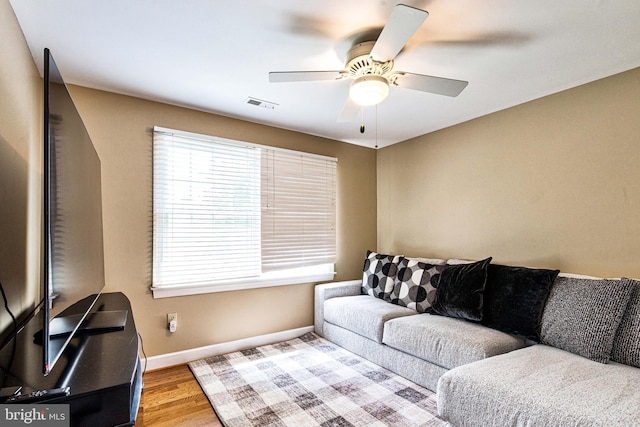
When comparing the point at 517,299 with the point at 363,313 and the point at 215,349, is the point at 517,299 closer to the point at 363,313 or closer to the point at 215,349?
the point at 363,313

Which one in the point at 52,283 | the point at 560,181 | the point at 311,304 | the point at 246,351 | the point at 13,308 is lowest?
the point at 246,351

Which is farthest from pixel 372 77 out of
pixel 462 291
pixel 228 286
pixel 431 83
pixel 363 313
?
pixel 228 286

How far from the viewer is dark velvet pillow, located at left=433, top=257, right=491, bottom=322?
8.10ft

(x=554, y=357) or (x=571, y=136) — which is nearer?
(x=554, y=357)

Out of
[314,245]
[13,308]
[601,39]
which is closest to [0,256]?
[13,308]

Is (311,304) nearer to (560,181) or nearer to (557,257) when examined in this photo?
(557,257)

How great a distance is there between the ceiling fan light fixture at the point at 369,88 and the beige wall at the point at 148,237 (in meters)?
1.67

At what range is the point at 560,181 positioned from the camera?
2.55 metres

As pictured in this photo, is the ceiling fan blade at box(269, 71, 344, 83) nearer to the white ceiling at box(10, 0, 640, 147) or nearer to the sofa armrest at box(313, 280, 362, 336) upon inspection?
the white ceiling at box(10, 0, 640, 147)

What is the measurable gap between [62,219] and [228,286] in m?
2.09

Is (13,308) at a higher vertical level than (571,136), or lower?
lower

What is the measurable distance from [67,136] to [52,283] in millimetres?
553

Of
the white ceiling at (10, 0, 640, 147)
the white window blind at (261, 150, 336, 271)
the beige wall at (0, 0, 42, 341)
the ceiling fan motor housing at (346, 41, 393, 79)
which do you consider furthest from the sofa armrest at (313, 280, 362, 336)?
the beige wall at (0, 0, 42, 341)

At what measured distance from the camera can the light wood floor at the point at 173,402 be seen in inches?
79.8
